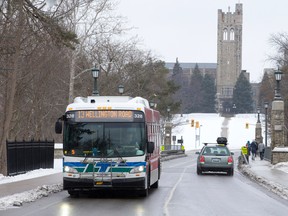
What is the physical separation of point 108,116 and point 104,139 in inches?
27.3

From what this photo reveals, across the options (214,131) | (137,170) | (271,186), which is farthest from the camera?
(214,131)

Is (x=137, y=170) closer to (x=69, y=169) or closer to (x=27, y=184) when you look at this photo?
(x=69, y=169)

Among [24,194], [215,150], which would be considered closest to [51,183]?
[24,194]

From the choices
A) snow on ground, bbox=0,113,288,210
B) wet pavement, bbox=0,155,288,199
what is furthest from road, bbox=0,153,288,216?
snow on ground, bbox=0,113,288,210

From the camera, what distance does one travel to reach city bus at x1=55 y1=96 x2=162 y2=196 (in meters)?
18.5

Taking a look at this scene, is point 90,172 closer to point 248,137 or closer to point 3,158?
point 3,158

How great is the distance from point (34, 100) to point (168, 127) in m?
47.4

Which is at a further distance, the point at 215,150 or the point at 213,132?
the point at 213,132

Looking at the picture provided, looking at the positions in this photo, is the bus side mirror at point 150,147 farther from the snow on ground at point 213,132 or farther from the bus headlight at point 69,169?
the snow on ground at point 213,132

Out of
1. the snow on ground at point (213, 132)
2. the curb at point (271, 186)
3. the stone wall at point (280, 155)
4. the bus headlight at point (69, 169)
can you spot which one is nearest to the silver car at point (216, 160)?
the curb at point (271, 186)

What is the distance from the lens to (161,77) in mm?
89250

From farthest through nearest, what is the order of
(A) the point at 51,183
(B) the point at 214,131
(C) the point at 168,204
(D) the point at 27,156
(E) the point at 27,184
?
(B) the point at 214,131 → (D) the point at 27,156 → (A) the point at 51,183 → (E) the point at 27,184 → (C) the point at 168,204

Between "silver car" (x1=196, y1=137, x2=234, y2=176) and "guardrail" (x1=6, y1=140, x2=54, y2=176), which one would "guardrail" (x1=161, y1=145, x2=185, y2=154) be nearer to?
"silver car" (x1=196, y1=137, x2=234, y2=176)

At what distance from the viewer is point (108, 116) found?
62.6 ft
